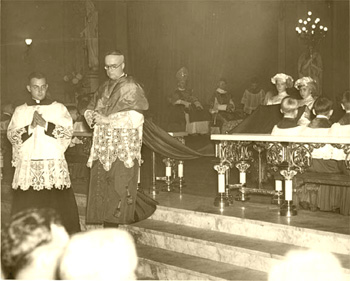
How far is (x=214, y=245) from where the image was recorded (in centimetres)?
601

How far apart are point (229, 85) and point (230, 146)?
11.9 metres

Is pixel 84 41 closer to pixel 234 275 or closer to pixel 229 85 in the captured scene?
pixel 229 85

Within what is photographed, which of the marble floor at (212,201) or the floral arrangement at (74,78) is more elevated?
the floral arrangement at (74,78)

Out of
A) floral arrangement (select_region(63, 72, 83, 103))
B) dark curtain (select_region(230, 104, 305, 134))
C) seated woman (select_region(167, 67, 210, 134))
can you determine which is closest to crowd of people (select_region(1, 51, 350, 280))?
dark curtain (select_region(230, 104, 305, 134))

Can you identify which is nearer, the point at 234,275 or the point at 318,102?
the point at 234,275

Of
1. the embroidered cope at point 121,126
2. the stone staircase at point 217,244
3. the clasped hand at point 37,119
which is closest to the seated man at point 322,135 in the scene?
the stone staircase at point 217,244

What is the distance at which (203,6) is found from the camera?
61.1ft

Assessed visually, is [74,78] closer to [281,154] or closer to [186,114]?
[186,114]

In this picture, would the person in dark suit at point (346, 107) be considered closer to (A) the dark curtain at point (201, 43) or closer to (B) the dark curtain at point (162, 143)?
(B) the dark curtain at point (162, 143)

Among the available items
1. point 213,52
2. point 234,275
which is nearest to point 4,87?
point 213,52

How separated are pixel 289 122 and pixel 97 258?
5.48 metres

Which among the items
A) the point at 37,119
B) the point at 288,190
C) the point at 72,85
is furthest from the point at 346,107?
the point at 72,85

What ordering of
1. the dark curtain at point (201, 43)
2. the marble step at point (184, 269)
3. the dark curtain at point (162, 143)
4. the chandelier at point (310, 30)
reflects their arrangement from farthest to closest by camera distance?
the dark curtain at point (201, 43)
the chandelier at point (310, 30)
the dark curtain at point (162, 143)
the marble step at point (184, 269)

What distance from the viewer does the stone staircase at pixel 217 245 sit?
5555mm
